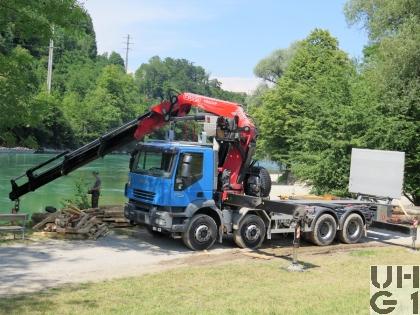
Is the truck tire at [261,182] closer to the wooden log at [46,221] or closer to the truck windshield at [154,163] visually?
the truck windshield at [154,163]

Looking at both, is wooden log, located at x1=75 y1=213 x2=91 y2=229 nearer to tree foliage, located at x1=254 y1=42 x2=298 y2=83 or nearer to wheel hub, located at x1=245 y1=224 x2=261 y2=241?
wheel hub, located at x1=245 y1=224 x2=261 y2=241

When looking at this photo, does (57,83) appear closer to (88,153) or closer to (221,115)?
(88,153)

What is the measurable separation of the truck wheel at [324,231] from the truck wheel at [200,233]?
10.1ft

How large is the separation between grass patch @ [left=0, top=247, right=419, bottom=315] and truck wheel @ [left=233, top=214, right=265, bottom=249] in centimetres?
170

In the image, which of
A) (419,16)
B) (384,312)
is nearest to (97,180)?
(384,312)

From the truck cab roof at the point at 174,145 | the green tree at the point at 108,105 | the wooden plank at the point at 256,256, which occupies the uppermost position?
the green tree at the point at 108,105

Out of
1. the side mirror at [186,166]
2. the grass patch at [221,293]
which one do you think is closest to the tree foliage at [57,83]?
the side mirror at [186,166]

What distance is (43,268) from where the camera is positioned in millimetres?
11570

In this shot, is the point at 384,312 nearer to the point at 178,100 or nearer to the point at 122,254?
the point at 122,254

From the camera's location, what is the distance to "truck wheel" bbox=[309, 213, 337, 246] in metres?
15.8

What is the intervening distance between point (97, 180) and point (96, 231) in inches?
157

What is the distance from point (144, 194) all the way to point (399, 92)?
15.1 meters

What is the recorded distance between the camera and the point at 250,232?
15000mm

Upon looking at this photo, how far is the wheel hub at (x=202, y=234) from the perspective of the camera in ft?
46.7
